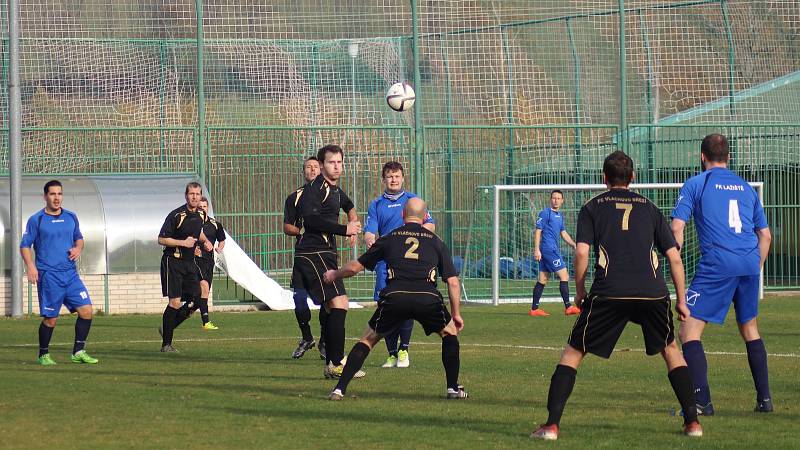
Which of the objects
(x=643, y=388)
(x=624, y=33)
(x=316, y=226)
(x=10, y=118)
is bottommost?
(x=643, y=388)

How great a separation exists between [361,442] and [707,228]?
3123 mm

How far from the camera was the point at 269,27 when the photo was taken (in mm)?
26375

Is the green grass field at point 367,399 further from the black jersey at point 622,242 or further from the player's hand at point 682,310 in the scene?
the black jersey at point 622,242

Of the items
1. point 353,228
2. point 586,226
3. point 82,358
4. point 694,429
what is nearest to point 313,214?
point 353,228

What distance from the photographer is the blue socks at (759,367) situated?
31.7 ft

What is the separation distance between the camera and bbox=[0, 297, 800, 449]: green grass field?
850cm

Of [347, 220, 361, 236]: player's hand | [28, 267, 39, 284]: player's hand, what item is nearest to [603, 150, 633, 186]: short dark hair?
[347, 220, 361, 236]: player's hand

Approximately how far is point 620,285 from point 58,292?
7272mm

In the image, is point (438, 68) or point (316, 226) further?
point (438, 68)

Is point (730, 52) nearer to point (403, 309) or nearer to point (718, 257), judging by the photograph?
point (718, 257)

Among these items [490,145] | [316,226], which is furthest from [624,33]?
[316,226]

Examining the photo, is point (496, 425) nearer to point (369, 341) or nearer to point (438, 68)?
point (369, 341)

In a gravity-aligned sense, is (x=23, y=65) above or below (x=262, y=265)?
above

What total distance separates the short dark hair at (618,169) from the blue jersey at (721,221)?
1.17m
